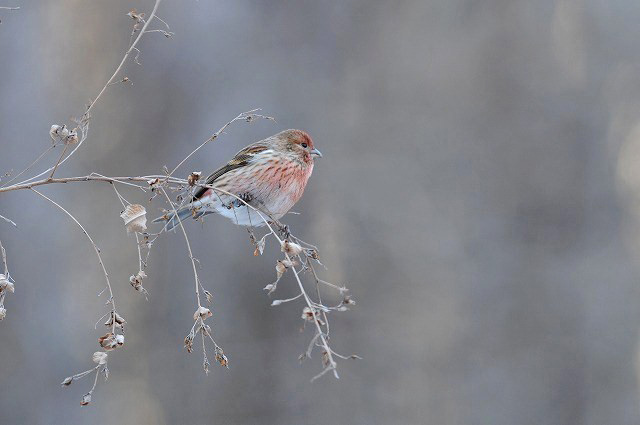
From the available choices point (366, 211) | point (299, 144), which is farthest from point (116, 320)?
point (366, 211)

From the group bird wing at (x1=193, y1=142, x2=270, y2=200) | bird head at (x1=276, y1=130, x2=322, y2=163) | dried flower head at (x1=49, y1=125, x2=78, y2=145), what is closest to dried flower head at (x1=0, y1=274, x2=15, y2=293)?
dried flower head at (x1=49, y1=125, x2=78, y2=145)

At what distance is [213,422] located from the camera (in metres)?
9.37

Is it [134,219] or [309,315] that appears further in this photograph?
[134,219]

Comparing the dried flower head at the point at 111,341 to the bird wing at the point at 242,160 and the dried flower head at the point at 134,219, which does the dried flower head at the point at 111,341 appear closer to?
the dried flower head at the point at 134,219

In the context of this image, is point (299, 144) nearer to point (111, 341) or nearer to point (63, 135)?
point (63, 135)

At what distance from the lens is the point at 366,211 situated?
984 cm

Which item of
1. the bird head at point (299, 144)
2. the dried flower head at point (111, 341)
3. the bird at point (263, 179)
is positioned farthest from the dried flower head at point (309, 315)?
the bird head at point (299, 144)

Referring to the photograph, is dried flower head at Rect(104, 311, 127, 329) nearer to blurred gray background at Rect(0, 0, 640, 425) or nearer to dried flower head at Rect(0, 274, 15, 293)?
dried flower head at Rect(0, 274, 15, 293)

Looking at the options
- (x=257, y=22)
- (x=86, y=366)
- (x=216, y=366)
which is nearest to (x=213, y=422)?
(x=216, y=366)

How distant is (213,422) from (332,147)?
3457 millimetres

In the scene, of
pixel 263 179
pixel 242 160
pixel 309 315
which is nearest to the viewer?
pixel 309 315

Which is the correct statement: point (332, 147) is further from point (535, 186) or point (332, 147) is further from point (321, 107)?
point (535, 186)

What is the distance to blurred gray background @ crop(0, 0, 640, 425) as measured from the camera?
30.3 feet

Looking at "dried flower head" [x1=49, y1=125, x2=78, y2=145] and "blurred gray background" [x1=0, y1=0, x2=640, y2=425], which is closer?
"dried flower head" [x1=49, y1=125, x2=78, y2=145]
